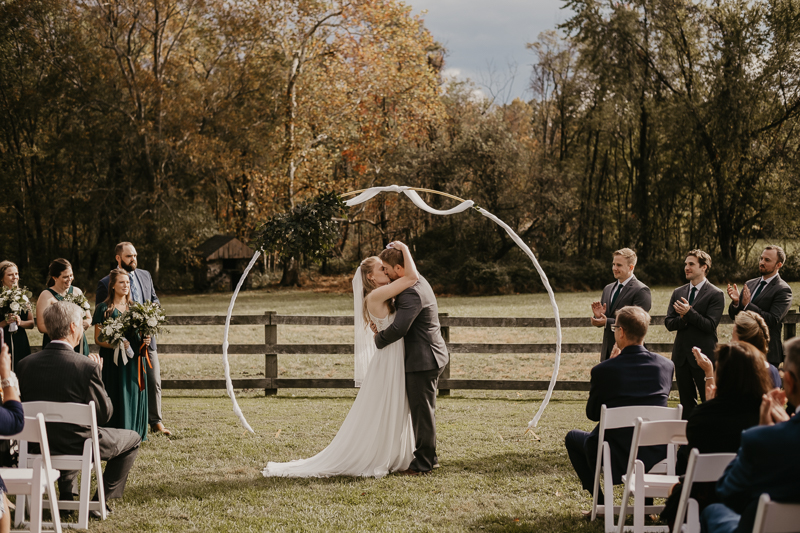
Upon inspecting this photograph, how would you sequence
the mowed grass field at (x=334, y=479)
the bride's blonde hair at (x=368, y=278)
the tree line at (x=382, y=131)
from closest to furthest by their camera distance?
the mowed grass field at (x=334, y=479) → the bride's blonde hair at (x=368, y=278) → the tree line at (x=382, y=131)

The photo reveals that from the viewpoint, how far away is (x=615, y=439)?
4.77 meters

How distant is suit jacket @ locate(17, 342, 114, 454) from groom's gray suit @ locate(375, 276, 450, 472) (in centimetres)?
241

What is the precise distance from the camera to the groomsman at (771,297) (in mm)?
7207

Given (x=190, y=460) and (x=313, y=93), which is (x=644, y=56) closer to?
(x=313, y=93)

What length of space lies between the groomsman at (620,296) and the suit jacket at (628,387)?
2165mm

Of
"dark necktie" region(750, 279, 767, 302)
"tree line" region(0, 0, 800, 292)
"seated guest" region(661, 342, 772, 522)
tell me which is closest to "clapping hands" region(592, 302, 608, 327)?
"dark necktie" region(750, 279, 767, 302)

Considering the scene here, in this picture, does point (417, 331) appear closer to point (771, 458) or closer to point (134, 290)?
point (134, 290)

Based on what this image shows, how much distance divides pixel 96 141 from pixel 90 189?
2.48m

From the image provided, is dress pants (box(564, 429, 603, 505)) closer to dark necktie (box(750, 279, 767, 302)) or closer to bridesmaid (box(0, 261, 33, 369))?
dark necktie (box(750, 279, 767, 302))

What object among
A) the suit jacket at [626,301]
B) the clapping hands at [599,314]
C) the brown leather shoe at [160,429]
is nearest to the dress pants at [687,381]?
the suit jacket at [626,301]

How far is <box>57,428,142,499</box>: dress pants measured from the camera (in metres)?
5.11

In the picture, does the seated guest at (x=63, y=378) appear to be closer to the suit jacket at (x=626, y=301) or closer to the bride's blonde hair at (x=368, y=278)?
the bride's blonde hair at (x=368, y=278)

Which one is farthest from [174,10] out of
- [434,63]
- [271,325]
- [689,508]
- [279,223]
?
[689,508]

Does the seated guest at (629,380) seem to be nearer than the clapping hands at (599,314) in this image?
Yes
